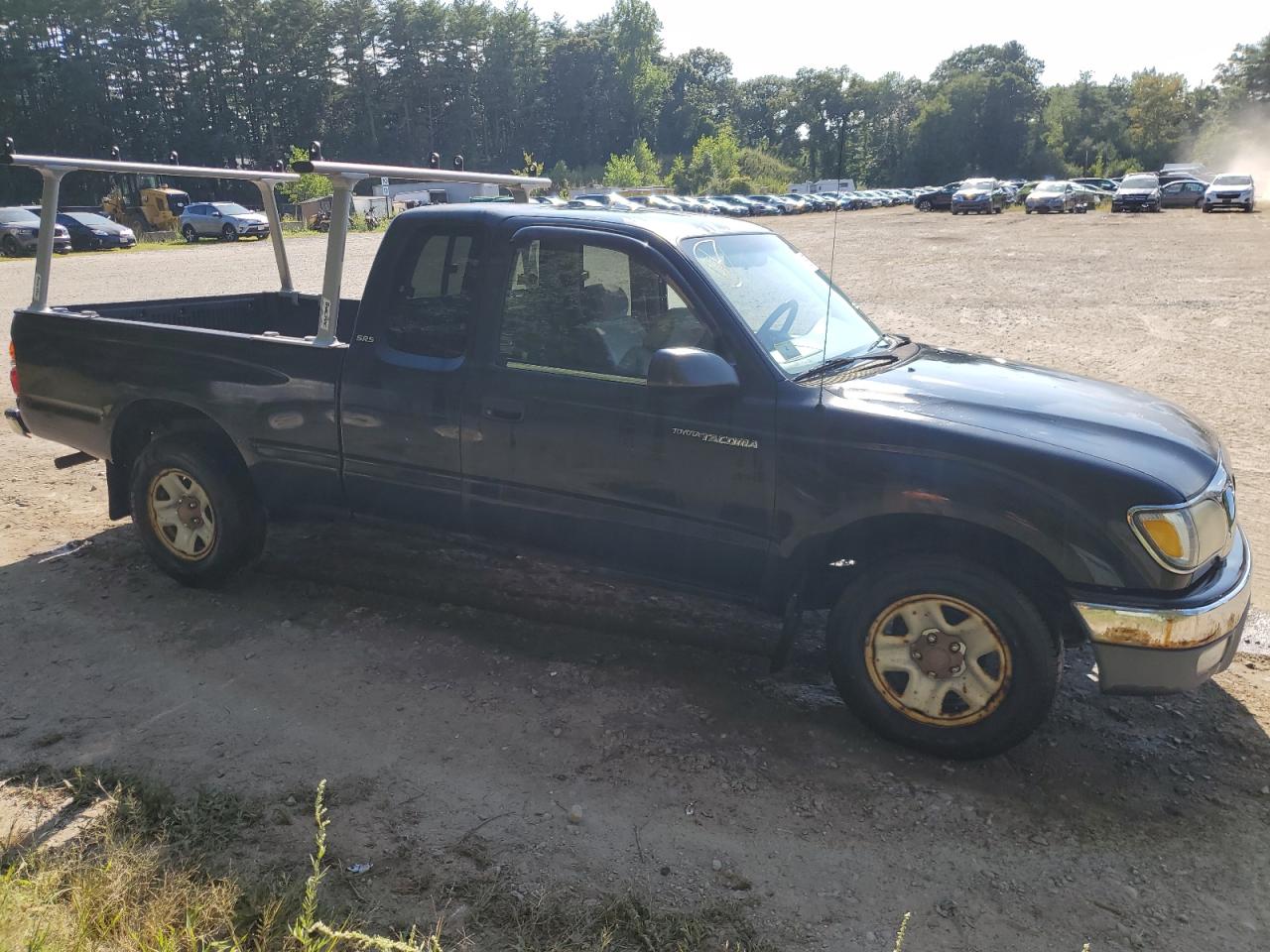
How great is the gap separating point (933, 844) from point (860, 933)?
0.53m

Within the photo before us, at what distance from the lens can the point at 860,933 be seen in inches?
107

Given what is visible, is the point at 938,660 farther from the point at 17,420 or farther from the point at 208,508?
the point at 17,420

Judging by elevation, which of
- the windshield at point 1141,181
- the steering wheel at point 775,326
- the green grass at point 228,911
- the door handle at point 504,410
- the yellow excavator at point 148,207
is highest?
the windshield at point 1141,181

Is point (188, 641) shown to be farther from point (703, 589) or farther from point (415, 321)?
point (703, 589)

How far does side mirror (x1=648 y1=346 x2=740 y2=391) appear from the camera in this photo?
3479 millimetres

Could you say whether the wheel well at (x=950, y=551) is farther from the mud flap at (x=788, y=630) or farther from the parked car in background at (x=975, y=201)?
the parked car in background at (x=975, y=201)

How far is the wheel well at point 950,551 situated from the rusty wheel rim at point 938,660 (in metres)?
0.19

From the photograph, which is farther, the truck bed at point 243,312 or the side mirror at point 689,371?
the truck bed at point 243,312

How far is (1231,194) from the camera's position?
42156 mm

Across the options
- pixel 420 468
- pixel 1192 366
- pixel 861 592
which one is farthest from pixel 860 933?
pixel 1192 366

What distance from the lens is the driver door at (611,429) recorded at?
12.1ft

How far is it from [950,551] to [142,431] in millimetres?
4220

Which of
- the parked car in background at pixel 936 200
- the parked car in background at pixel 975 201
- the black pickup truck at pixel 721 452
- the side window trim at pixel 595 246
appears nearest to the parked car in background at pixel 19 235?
the black pickup truck at pixel 721 452

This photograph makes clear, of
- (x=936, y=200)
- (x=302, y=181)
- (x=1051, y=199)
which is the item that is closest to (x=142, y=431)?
(x=302, y=181)
